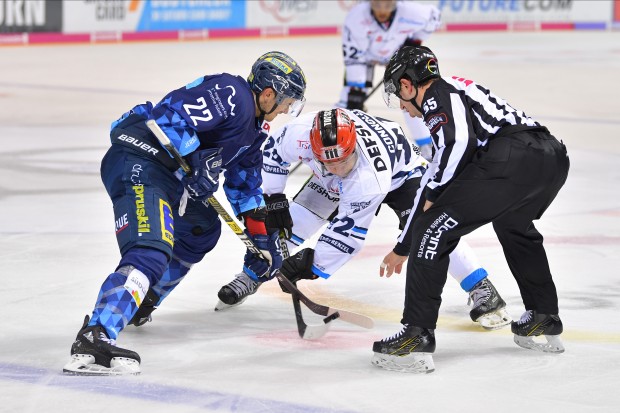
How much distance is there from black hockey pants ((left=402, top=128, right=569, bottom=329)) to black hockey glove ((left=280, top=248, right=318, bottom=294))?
0.77m

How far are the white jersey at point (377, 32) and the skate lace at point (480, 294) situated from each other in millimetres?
4704

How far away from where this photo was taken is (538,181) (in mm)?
4375

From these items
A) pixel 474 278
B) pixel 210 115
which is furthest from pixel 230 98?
pixel 474 278

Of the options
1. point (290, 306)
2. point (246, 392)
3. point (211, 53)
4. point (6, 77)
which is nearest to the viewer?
point (246, 392)

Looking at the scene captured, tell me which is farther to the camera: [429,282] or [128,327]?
[128,327]

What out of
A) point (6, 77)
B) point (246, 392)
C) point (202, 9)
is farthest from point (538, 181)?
point (202, 9)

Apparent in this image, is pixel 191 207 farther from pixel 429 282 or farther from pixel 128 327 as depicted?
pixel 429 282

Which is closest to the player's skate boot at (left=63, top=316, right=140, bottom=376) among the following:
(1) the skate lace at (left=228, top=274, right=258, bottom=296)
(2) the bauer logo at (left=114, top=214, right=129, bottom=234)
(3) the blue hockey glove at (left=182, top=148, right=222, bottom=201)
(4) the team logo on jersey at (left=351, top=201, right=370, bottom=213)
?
(2) the bauer logo at (left=114, top=214, right=129, bottom=234)

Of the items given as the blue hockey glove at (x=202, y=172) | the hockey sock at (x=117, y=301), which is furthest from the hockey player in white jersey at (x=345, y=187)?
the hockey sock at (x=117, y=301)

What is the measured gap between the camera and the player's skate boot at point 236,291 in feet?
17.2

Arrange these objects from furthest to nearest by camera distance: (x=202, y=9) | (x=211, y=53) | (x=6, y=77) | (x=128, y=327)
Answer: (x=202, y=9) → (x=211, y=53) → (x=6, y=77) → (x=128, y=327)

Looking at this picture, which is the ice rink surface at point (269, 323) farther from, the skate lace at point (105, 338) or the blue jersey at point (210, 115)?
the blue jersey at point (210, 115)

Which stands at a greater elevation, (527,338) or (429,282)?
(429,282)

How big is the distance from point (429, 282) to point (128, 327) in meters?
1.36
